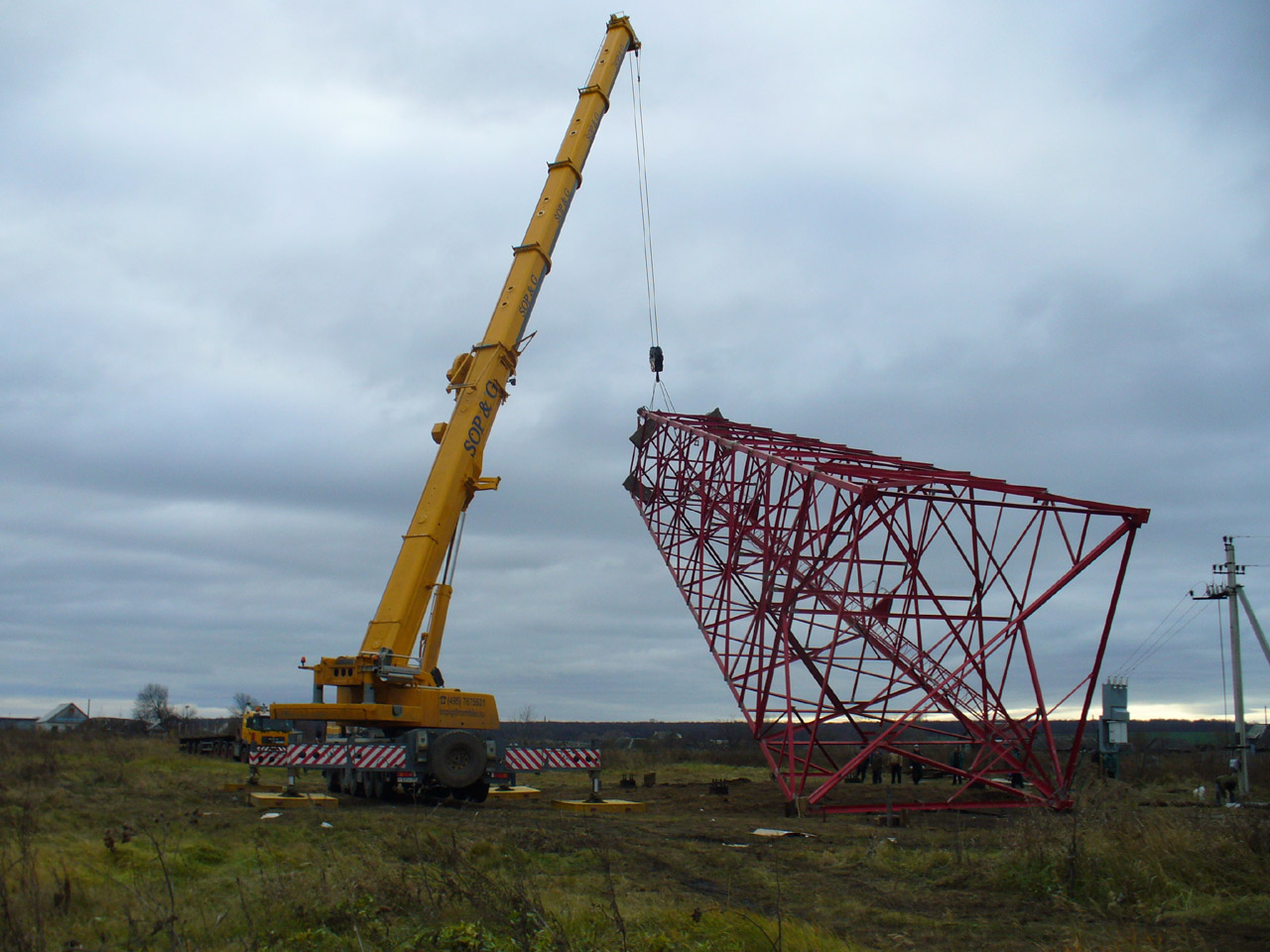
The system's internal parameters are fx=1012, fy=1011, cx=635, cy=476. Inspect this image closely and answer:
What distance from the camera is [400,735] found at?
842 inches

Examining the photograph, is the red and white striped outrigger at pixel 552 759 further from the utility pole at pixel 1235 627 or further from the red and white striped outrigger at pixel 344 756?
the utility pole at pixel 1235 627

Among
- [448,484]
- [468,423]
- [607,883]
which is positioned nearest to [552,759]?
[448,484]

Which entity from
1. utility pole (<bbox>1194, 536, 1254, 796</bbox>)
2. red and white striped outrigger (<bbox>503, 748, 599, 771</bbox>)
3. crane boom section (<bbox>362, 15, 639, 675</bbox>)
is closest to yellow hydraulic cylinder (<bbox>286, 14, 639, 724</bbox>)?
crane boom section (<bbox>362, 15, 639, 675</bbox>)

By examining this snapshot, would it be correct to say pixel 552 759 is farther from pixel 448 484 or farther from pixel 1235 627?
pixel 1235 627

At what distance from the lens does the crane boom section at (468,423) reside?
20.9m

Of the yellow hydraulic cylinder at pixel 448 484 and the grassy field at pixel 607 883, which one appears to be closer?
the grassy field at pixel 607 883

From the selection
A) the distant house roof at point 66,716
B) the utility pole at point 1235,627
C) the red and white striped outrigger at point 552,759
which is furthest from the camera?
the distant house roof at point 66,716

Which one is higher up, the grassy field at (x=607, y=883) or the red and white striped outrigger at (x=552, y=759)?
the red and white striped outrigger at (x=552, y=759)

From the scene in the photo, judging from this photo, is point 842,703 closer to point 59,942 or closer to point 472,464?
point 472,464

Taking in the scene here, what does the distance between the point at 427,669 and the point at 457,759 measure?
2.03 metres

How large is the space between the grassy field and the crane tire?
1747 millimetres

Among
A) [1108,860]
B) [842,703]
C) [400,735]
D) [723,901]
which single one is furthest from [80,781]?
[1108,860]

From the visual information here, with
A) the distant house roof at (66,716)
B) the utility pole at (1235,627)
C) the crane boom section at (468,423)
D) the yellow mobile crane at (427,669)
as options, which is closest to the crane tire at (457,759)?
the yellow mobile crane at (427,669)

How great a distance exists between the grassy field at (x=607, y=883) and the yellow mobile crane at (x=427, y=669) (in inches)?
75.3
